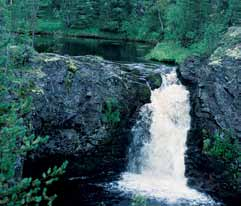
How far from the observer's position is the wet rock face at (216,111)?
20.4 m

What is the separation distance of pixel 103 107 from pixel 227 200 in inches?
316

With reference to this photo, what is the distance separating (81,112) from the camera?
21.7m

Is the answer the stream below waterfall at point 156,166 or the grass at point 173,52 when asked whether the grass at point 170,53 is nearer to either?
the grass at point 173,52

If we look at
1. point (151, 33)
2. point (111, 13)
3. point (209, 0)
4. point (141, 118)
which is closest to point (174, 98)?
point (141, 118)

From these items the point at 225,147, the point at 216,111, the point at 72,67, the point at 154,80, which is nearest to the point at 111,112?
the point at 72,67

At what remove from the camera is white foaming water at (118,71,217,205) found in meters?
20.9

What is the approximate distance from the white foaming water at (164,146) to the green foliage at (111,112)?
4.44 ft

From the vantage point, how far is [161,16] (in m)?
60.4

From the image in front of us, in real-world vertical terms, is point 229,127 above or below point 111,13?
below

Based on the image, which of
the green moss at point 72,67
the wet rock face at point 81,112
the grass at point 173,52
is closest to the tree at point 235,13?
the grass at point 173,52

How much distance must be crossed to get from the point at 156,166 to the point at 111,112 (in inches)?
154

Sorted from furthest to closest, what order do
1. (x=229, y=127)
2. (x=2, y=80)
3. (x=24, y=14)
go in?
(x=24, y=14), (x=229, y=127), (x=2, y=80)

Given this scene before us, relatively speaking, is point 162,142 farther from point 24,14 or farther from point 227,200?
point 24,14

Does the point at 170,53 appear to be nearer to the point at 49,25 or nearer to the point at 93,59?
the point at 93,59
